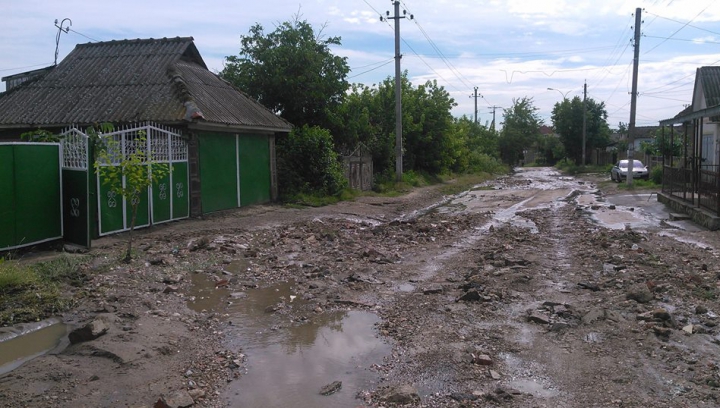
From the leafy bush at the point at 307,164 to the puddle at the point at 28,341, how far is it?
15118 millimetres

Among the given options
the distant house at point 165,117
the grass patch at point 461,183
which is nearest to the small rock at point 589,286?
the distant house at point 165,117

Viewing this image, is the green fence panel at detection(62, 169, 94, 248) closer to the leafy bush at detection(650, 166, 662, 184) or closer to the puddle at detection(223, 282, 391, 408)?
the puddle at detection(223, 282, 391, 408)

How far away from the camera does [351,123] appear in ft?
88.9

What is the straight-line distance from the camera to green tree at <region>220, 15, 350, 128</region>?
80.6 feet

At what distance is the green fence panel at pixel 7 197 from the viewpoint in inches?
408

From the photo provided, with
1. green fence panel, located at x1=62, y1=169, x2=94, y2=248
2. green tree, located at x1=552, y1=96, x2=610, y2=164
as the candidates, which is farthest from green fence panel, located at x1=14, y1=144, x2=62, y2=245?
green tree, located at x1=552, y1=96, x2=610, y2=164

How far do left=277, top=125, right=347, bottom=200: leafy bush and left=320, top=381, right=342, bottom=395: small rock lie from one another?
656 inches

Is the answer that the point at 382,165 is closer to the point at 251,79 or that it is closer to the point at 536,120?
the point at 251,79

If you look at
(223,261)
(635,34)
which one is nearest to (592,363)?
(223,261)

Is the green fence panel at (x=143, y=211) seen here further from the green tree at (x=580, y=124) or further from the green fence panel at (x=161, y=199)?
the green tree at (x=580, y=124)

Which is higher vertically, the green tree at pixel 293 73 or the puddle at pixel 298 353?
the green tree at pixel 293 73

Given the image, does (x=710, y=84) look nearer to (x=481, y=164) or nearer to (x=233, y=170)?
(x=481, y=164)

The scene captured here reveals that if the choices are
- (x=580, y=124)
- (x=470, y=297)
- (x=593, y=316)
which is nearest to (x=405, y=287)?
(x=470, y=297)

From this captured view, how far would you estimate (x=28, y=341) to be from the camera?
6.71 metres
